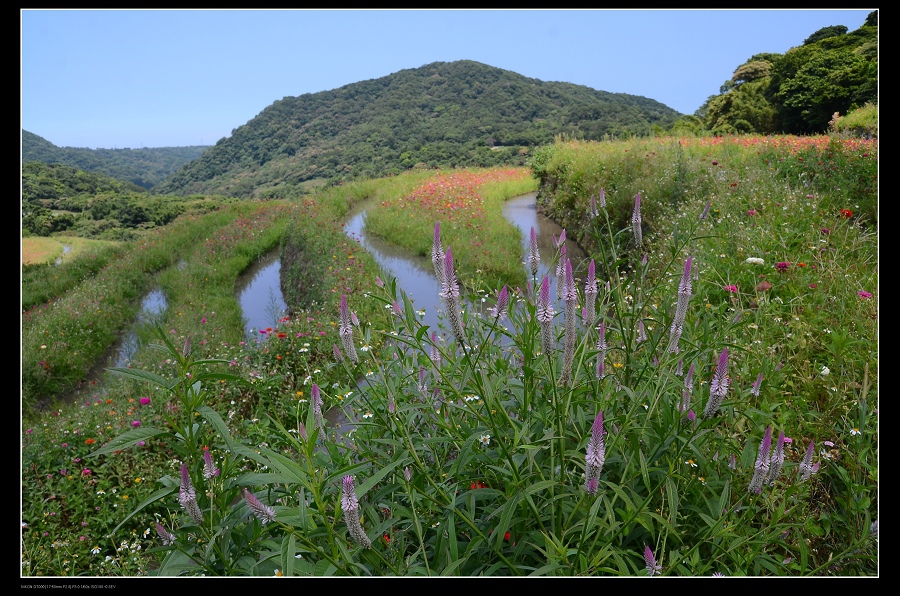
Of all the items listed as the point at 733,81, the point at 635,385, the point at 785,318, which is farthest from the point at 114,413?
the point at 733,81

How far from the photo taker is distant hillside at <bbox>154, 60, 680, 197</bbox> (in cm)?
1869

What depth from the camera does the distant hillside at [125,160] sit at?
11177 mm

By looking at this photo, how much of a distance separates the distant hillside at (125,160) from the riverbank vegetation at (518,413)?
13.6 feet

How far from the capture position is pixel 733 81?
1485 centimetres

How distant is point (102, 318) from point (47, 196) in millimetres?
5182

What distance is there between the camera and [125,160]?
15.6 metres

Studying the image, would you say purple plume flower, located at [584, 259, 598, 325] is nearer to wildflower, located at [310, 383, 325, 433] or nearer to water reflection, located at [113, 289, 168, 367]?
wildflower, located at [310, 383, 325, 433]

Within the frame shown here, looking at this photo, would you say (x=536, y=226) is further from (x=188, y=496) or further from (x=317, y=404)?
(x=188, y=496)

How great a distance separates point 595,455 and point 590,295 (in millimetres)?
411

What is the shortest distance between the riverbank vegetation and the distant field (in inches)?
37.5

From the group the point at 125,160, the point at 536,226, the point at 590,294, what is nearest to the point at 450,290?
the point at 590,294

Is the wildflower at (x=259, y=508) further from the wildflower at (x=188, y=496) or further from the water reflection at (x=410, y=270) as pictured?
the water reflection at (x=410, y=270)

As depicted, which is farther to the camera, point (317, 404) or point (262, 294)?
point (262, 294)

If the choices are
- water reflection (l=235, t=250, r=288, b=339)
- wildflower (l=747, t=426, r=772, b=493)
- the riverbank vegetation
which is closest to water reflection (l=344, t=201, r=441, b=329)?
the riverbank vegetation
